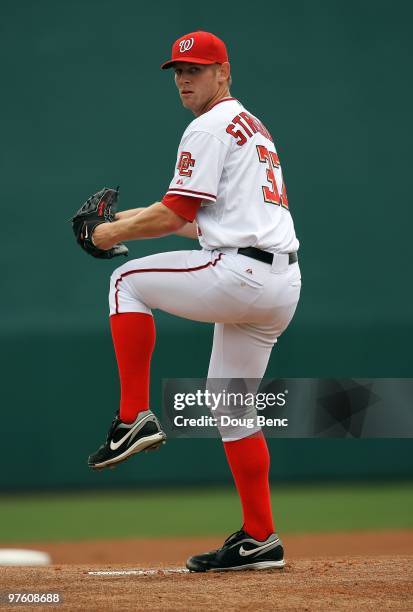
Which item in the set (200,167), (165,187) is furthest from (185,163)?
(165,187)

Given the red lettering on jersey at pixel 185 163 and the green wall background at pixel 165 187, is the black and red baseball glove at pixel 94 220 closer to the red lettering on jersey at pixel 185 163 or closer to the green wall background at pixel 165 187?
the red lettering on jersey at pixel 185 163

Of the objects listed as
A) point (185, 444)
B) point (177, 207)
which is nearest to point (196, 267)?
point (177, 207)

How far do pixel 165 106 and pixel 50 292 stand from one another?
1528 millimetres

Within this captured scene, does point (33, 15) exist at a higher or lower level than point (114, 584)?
higher

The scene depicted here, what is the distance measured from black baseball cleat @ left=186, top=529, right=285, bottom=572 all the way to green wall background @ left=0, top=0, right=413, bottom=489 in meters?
3.33

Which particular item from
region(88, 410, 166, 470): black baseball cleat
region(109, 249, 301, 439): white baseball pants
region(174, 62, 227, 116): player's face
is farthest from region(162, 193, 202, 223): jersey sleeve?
region(88, 410, 166, 470): black baseball cleat

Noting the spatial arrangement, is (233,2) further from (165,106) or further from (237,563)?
(237,563)

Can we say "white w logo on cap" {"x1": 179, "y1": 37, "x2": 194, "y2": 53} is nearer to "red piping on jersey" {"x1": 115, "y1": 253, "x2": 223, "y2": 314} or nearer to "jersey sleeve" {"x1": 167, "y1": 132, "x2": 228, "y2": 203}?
"jersey sleeve" {"x1": 167, "y1": 132, "x2": 228, "y2": 203}

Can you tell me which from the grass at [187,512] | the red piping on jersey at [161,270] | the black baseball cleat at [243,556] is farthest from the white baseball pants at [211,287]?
the grass at [187,512]

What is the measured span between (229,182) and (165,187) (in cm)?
411

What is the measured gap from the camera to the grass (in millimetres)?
6254

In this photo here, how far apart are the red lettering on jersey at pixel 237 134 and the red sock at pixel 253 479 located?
1038 millimetres

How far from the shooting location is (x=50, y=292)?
712 cm

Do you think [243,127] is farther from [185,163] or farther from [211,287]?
[211,287]
